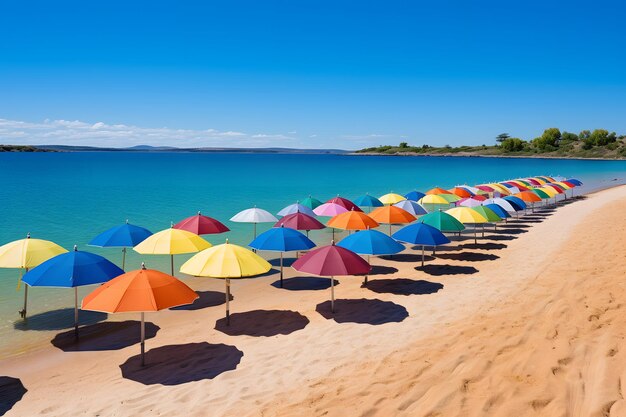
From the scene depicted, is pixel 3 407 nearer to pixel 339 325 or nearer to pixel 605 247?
pixel 339 325

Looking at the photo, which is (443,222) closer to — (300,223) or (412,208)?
(412,208)

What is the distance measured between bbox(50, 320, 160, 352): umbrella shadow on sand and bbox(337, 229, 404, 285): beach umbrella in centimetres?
536

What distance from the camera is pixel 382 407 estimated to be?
592cm

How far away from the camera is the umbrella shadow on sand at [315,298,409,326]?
9.99 meters

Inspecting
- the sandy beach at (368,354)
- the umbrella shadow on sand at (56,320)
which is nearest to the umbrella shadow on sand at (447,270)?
the sandy beach at (368,354)

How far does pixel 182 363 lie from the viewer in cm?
810

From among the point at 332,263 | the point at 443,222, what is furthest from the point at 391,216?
the point at 332,263

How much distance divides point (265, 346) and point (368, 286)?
16.5ft

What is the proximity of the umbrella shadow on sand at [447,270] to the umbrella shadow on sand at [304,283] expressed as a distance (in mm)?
3420

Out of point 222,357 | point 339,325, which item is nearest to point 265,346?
point 222,357

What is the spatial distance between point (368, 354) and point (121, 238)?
8.30 metres

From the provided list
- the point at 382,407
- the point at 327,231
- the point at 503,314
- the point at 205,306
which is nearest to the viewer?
the point at 382,407

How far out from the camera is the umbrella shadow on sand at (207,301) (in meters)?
11.6

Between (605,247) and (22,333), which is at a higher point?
(605,247)
